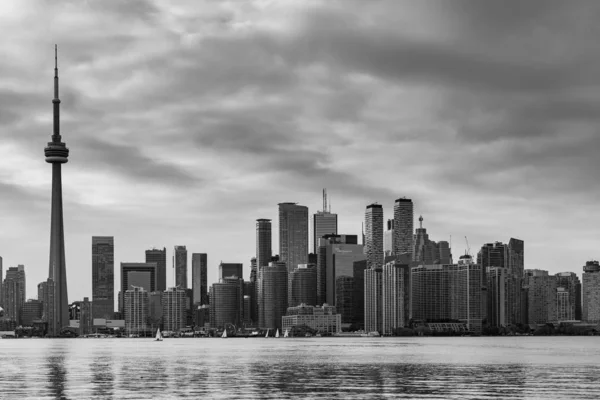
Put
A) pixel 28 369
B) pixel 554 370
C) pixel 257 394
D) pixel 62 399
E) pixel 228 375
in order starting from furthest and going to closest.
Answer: pixel 28 369 < pixel 554 370 < pixel 228 375 < pixel 257 394 < pixel 62 399

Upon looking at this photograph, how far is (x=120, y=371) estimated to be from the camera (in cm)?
16412

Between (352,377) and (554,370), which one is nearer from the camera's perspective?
(352,377)

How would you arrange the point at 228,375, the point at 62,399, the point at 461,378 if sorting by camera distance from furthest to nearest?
the point at 228,375 < the point at 461,378 < the point at 62,399

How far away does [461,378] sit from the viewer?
140m

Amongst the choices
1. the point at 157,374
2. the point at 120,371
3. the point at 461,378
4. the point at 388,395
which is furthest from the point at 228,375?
the point at 388,395

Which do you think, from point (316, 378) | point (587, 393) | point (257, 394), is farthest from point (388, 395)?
point (316, 378)

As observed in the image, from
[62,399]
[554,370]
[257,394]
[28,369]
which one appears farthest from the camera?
[28,369]

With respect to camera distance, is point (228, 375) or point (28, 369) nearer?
point (228, 375)

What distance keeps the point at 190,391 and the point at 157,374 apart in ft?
126

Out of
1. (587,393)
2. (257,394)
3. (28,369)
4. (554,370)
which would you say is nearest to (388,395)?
(257,394)

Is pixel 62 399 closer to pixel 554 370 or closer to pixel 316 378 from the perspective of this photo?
pixel 316 378

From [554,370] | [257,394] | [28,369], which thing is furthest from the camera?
[28,369]

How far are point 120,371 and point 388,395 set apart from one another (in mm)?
66878

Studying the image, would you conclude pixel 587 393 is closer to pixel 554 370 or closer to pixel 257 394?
pixel 257 394
